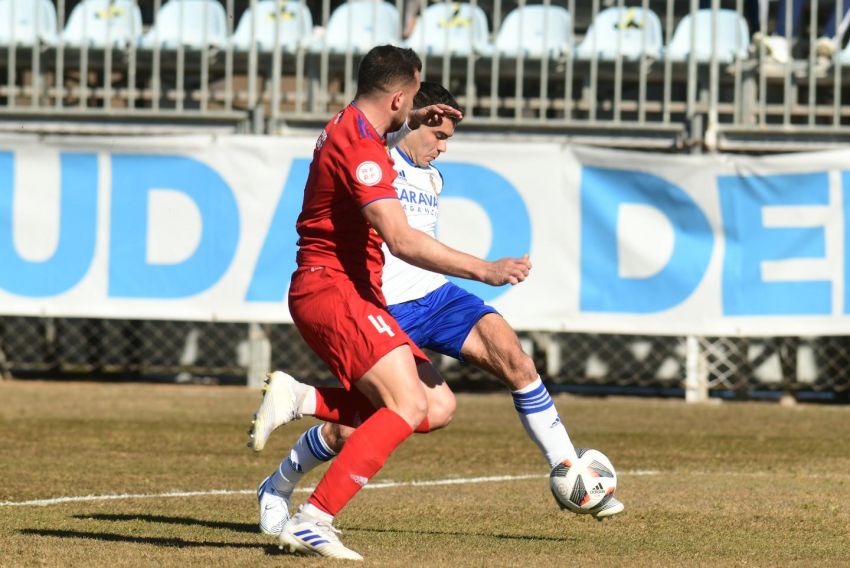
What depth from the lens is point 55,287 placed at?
45.6 feet

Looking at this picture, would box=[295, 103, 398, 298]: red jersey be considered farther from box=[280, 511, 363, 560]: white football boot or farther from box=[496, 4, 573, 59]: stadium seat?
box=[496, 4, 573, 59]: stadium seat

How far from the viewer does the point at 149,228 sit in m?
13.9

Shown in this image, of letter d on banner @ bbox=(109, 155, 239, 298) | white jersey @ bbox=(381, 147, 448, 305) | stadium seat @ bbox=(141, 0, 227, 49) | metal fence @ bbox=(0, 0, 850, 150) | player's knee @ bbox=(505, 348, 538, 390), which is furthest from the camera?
stadium seat @ bbox=(141, 0, 227, 49)

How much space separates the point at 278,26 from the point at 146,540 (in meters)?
9.43

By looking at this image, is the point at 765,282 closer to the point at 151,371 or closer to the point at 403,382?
the point at 151,371

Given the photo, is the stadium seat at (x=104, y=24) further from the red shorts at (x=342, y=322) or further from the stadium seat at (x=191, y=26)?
the red shorts at (x=342, y=322)

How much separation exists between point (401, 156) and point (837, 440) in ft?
16.2

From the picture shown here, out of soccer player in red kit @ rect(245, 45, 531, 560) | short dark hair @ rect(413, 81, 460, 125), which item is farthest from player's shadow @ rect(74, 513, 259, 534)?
short dark hair @ rect(413, 81, 460, 125)

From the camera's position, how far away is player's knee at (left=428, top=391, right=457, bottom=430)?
6.21m

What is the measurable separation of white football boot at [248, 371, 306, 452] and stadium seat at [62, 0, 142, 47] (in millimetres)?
9445

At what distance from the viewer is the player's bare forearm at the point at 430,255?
528 cm

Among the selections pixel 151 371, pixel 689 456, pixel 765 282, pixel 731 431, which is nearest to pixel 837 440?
pixel 731 431

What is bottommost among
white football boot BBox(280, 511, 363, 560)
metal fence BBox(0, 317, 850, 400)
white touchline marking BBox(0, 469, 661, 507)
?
metal fence BBox(0, 317, 850, 400)

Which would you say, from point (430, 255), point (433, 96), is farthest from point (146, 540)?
point (433, 96)
